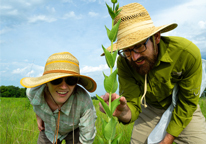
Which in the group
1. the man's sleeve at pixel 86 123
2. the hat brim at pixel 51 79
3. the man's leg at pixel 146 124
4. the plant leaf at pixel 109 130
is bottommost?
the man's leg at pixel 146 124

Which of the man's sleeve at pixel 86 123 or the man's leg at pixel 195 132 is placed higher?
the man's sleeve at pixel 86 123

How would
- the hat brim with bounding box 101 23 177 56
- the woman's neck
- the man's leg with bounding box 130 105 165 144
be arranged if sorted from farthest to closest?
1. the man's leg with bounding box 130 105 165 144
2. the woman's neck
3. the hat brim with bounding box 101 23 177 56

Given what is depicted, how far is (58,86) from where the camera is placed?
6.11 ft

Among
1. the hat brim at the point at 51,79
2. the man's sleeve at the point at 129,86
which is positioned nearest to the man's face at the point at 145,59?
the man's sleeve at the point at 129,86

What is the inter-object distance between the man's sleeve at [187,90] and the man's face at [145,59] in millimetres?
346

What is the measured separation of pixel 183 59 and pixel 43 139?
214 centimetres

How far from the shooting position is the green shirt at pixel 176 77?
6.41ft

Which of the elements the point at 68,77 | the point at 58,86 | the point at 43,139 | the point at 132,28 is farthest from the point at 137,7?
the point at 43,139

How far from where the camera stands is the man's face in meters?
1.81

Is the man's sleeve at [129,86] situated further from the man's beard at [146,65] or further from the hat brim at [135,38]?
the hat brim at [135,38]

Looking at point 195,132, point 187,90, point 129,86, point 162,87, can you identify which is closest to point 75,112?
point 129,86

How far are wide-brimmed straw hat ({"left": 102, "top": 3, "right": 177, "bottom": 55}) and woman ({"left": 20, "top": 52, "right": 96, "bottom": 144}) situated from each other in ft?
2.02

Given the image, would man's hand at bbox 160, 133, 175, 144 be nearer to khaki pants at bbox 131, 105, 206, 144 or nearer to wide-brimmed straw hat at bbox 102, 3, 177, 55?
khaki pants at bbox 131, 105, 206, 144

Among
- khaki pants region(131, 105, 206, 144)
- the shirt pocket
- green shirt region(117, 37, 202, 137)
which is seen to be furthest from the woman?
khaki pants region(131, 105, 206, 144)
